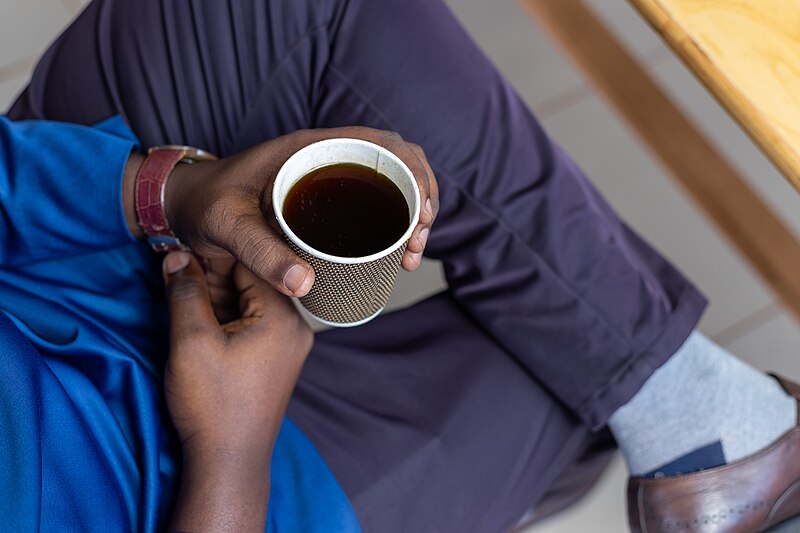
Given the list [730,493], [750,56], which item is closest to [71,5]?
[750,56]

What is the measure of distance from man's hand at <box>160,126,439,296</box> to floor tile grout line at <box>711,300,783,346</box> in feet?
3.12

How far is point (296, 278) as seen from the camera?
0.63 metres

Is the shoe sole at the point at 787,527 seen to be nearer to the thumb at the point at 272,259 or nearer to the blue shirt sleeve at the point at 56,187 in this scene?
the thumb at the point at 272,259

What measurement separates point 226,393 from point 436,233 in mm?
285

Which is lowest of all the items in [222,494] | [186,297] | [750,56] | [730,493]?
[730,493]

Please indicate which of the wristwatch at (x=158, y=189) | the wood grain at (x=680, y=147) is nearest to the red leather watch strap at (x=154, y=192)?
the wristwatch at (x=158, y=189)

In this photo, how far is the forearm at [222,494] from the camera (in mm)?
745

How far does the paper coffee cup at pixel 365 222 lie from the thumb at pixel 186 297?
15 cm

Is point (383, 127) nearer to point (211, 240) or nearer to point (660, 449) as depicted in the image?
point (211, 240)

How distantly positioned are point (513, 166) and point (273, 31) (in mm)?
292

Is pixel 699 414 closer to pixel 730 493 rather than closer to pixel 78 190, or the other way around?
pixel 730 493

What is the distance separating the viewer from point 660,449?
991 millimetres

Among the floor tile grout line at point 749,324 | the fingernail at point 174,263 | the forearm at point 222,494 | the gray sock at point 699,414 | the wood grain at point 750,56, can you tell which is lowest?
the floor tile grout line at point 749,324

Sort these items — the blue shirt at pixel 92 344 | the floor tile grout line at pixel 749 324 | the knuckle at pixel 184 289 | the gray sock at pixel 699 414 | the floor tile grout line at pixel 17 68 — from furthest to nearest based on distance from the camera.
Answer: the floor tile grout line at pixel 17 68
the floor tile grout line at pixel 749 324
the gray sock at pixel 699 414
the knuckle at pixel 184 289
the blue shirt at pixel 92 344
